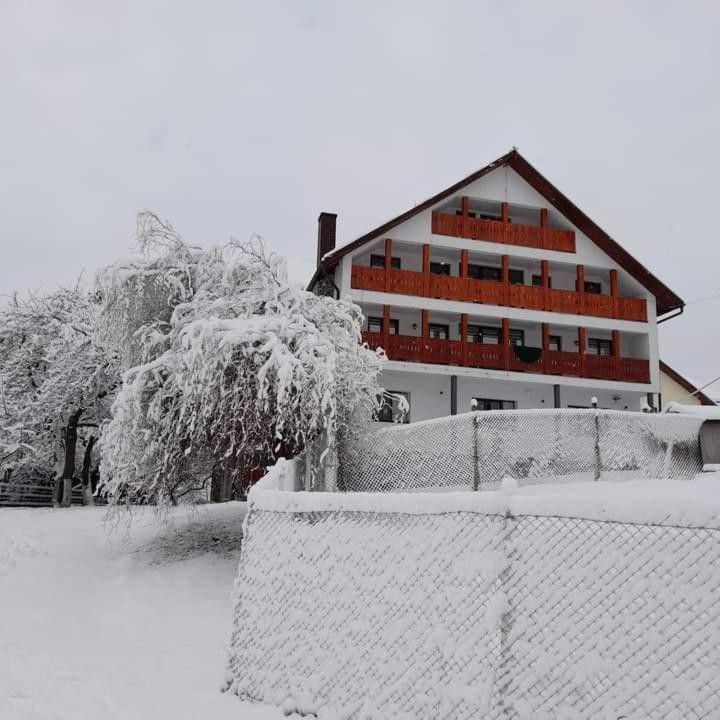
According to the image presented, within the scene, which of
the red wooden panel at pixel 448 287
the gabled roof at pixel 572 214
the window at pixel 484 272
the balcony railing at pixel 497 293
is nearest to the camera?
the balcony railing at pixel 497 293

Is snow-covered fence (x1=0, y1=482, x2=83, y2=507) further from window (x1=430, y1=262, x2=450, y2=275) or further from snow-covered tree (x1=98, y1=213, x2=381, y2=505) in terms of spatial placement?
window (x1=430, y1=262, x2=450, y2=275)

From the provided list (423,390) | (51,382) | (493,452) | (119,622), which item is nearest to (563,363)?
(423,390)

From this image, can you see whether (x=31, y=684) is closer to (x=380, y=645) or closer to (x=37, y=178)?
(x=380, y=645)

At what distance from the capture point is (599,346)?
25375mm

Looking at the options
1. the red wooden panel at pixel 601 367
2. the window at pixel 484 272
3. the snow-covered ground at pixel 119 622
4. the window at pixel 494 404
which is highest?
the window at pixel 484 272

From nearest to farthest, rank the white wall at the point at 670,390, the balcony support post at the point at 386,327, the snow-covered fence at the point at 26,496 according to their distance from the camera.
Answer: the snow-covered fence at the point at 26,496 < the balcony support post at the point at 386,327 < the white wall at the point at 670,390

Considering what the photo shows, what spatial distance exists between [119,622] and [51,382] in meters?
13.5

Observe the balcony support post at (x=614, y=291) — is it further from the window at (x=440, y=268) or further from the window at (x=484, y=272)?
the window at (x=440, y=268)

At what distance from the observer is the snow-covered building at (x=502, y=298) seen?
22.1 meters

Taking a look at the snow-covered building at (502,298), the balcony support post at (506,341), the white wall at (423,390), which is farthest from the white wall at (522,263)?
the white wall at (423,390)

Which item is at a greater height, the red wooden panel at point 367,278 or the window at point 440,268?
the window at point 440,268

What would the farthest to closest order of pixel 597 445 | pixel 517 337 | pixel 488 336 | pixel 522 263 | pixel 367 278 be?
pixel 522 263, pixel 517 337, pixel 488 336, pixel 367 278, pixel 597 445

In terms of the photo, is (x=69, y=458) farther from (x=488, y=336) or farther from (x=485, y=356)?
(x=488, y=336)

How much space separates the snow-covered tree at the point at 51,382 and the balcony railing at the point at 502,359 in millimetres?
8129
